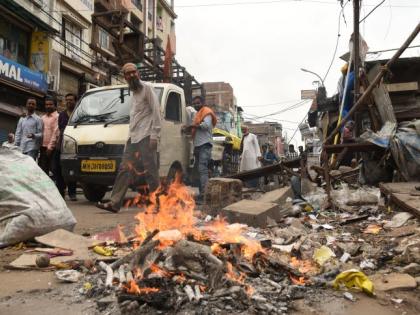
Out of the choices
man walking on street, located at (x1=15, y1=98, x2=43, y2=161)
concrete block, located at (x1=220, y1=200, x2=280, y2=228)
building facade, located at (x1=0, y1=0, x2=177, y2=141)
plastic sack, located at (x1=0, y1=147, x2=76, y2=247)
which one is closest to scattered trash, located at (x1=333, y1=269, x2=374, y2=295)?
concrete block, located at (x1=220, y1=200, x2=280, y2=228)

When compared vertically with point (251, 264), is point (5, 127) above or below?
above

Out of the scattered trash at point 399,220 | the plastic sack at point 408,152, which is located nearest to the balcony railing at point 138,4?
the plastic sack at point 408,152

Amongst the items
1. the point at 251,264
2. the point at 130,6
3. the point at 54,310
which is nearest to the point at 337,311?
the point at 251,264

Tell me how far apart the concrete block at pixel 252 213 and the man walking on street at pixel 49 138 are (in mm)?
3673

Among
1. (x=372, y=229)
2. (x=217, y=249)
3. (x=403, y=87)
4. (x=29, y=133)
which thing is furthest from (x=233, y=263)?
(x=403, y=87)

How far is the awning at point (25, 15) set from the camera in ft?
47.6

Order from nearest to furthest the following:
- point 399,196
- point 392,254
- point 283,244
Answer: point 392,254, point 283,244, point 399,196

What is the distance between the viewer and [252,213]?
14.2 feet

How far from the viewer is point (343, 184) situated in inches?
258

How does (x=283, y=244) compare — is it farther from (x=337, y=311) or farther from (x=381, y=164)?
(x=381, y=164)

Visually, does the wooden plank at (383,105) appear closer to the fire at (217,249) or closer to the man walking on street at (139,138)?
the man walking on street at (139,138)

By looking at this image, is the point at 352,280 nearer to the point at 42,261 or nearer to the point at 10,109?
the point at 42,261

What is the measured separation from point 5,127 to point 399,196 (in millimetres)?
14072

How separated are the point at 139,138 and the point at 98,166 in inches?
52.1
